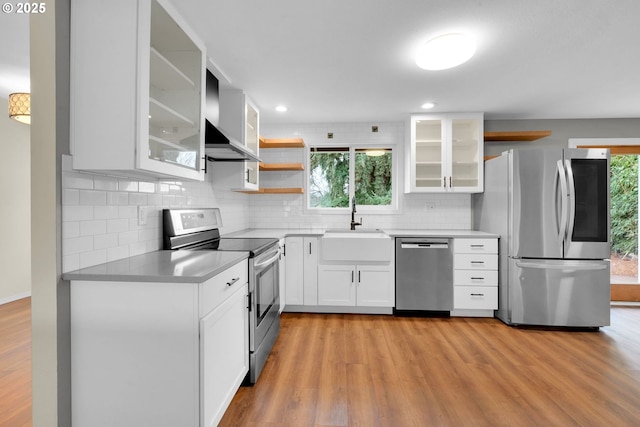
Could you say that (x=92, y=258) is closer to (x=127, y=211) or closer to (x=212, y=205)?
(x=127, y=211)

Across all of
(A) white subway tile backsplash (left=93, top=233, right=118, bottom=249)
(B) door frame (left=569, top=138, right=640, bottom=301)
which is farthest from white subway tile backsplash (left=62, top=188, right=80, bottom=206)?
(B) door frame (left=569, top=138, right=640, bottom=301)

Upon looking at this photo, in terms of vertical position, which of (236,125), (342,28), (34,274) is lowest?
(34,274)

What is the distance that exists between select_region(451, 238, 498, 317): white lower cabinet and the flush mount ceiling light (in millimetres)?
1842

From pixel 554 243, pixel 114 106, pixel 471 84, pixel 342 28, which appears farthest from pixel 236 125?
pixel 554 243

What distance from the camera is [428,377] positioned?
2.10 metres

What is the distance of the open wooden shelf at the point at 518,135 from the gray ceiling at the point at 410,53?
24 centimetres

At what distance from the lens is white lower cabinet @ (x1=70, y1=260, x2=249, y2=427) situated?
4.37 ft

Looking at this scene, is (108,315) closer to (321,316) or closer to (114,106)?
(114,106)

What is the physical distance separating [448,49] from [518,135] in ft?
7.02

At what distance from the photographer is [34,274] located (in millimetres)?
1316

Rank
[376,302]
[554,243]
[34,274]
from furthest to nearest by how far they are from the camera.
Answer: [376,302], [554,243], [34,274]

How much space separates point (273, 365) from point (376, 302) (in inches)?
56.2

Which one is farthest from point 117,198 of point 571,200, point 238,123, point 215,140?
point 571,200

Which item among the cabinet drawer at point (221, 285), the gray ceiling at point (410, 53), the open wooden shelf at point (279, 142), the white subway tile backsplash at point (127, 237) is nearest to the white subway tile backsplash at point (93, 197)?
the white subway tile backsplash at point (127, 237)
